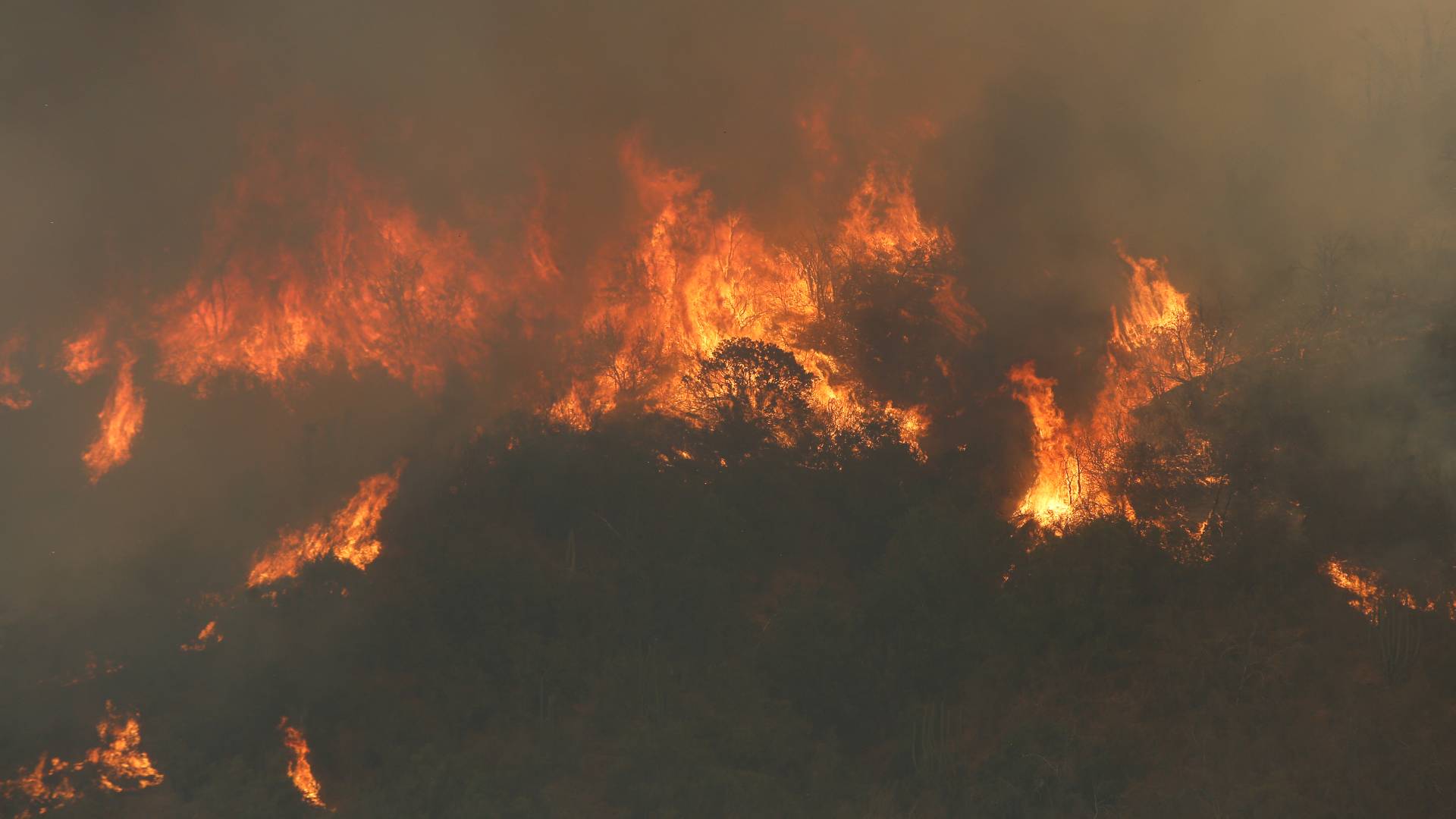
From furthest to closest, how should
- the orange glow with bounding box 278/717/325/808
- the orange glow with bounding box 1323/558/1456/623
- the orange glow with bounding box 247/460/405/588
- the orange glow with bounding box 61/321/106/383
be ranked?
the orange glow with bounding box 61/321/106/383 < the orange glow with bounding box 247/460/405/588 < the orange glow with bounding box 278/717/325/808 < the orange glow with bounding box 1323/558/1456/623

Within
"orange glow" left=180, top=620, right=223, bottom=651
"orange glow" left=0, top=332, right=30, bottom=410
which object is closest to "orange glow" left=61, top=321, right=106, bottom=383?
"orange glow" left=0, top=332, right=30, bottom=410

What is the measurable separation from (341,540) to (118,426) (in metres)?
4.37

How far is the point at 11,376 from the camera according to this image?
1797cm

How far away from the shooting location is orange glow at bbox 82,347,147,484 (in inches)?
682

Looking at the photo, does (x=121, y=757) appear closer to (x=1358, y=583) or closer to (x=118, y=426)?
(x=118, y=426)

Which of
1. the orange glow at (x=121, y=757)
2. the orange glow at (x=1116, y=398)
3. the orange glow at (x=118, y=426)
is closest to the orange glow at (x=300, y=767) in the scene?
the orange glow at (x=121, y=757)

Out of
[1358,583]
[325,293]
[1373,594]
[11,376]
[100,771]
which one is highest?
[325,293]

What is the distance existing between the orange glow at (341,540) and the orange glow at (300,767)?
2258mm

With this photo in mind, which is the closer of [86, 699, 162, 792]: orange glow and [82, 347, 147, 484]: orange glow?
[86, 699, 162, 792]: orange glow

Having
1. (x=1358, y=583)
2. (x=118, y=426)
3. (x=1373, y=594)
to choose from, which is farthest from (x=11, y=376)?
(x=1373, y=594)

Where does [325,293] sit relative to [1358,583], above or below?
above

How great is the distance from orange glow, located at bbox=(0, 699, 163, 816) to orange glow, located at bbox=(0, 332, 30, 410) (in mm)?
5634

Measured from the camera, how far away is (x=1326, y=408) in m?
14.2

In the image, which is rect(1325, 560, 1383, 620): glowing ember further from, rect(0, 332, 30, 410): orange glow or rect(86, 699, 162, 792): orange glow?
rect(0, 332, 30, 410): orange glow
